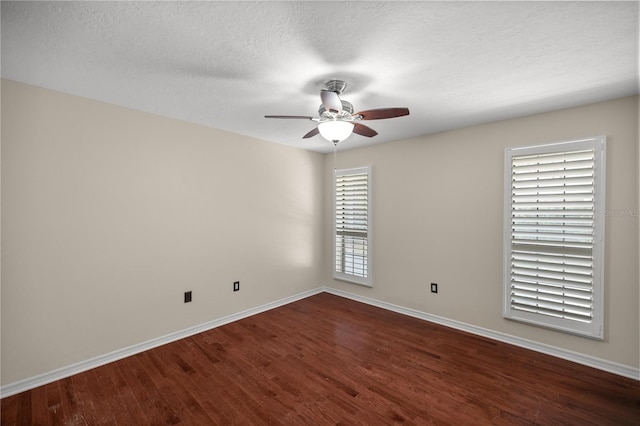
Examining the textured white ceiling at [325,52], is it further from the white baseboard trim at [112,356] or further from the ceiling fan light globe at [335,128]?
the white baseboard trim at [112,356]

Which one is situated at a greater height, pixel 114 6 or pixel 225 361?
pixel 114 6

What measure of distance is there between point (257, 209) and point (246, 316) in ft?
4.66

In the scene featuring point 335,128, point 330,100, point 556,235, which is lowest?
point 556,235

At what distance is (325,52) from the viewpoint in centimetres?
173

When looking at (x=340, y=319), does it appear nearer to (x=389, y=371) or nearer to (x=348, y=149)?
(x=389, y=371)

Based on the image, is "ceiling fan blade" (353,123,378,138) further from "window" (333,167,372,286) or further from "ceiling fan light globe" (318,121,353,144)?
"window" (333,167,372,286)

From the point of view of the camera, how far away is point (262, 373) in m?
2.44

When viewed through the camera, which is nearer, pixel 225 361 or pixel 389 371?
pixel 389 371

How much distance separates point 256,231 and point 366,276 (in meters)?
1.75

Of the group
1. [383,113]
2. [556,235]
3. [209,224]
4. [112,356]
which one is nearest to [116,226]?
[209,224]

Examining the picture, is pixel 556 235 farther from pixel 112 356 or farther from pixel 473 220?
pixel 112 356

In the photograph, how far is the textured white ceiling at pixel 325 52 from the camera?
4.60 ft

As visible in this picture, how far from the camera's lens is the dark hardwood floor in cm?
194

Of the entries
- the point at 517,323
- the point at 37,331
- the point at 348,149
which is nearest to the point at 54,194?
the point at 37,331
